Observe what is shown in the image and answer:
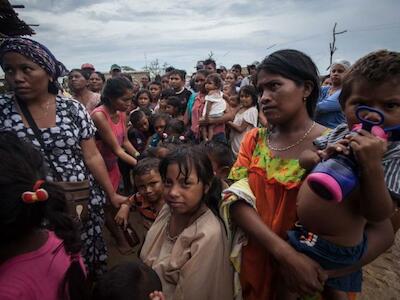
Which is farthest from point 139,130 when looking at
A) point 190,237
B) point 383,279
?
point 383,279

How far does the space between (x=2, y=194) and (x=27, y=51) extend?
1177mm

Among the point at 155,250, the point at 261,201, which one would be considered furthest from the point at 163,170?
the point at 261,201

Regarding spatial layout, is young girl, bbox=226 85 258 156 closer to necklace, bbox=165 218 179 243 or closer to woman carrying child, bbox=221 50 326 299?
necklace, bbox=165 218 179 243

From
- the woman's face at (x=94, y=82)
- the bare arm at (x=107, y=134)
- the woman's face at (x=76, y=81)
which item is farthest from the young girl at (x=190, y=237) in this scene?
the woman's face at (x=94, y=82)

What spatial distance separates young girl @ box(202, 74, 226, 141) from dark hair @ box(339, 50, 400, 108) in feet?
13.0

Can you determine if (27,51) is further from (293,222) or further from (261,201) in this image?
(293,222)

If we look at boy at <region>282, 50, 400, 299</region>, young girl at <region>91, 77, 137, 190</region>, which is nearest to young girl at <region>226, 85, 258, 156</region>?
young girl at <region>91, 77, 137, 190</region>

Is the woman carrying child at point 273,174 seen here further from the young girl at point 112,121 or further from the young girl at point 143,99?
the young girl at point 143,99

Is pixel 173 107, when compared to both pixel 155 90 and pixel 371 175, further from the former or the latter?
pixel 371 175

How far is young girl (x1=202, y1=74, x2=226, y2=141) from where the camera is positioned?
5047 millimetres

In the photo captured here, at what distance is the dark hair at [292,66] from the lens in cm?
133

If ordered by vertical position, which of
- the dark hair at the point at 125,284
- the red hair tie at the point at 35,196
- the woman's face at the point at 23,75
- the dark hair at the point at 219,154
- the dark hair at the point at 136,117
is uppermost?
the woman's face at the point at 23,75

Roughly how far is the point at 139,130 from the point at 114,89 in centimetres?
160

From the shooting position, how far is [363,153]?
0.83m
